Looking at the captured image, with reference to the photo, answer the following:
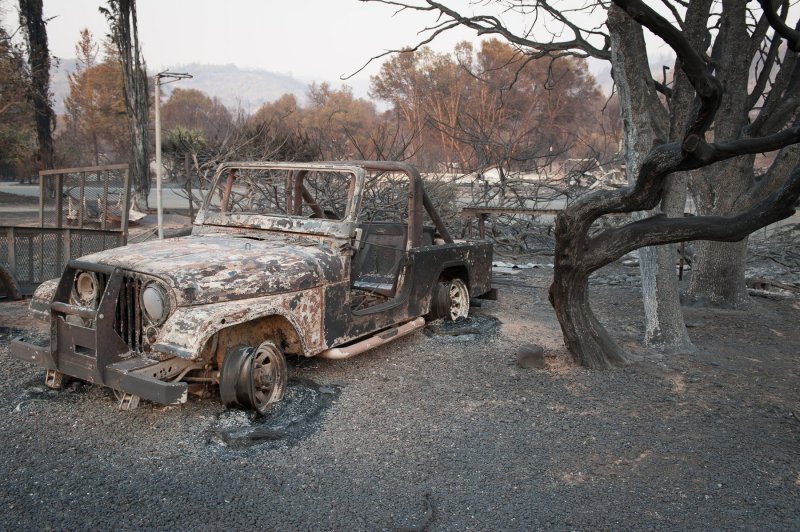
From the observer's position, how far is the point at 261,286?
423 centimetres

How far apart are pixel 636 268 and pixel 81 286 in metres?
8.87

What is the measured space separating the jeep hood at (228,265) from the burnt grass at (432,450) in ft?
2.69

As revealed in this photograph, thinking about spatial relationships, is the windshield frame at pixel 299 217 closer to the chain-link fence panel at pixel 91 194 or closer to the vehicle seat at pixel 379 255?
the vehicle seat at pixel 379 255

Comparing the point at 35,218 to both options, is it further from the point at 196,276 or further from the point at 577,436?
the point at 577,436

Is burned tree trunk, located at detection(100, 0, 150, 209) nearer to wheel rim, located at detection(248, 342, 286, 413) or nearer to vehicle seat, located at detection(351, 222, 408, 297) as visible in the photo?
vehicle seat, located at detection(351, 222, 408, 297)

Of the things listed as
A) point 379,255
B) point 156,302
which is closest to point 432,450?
point 156,302

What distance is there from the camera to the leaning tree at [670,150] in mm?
4402

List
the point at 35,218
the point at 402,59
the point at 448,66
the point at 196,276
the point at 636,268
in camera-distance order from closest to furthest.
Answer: the point at 196,276, the point at 636,268, the point at 35,218, the point at 448,66, the point at 402,59

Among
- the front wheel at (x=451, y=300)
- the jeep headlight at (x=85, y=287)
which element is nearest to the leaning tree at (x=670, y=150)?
the front wheel at (x=451, y=300)

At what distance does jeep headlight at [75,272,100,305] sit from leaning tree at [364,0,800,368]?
3459mm

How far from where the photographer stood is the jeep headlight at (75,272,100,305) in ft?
13.8

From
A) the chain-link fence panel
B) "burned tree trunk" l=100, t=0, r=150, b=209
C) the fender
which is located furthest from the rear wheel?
"burned tree trunk" l=100, t=0, r=150, b=209

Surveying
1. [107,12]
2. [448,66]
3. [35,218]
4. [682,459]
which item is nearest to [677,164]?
[682,459]

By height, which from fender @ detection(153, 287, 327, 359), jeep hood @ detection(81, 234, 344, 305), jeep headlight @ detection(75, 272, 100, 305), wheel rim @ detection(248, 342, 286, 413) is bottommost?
wheel rim @ detection(248, 342, 286, 413)
